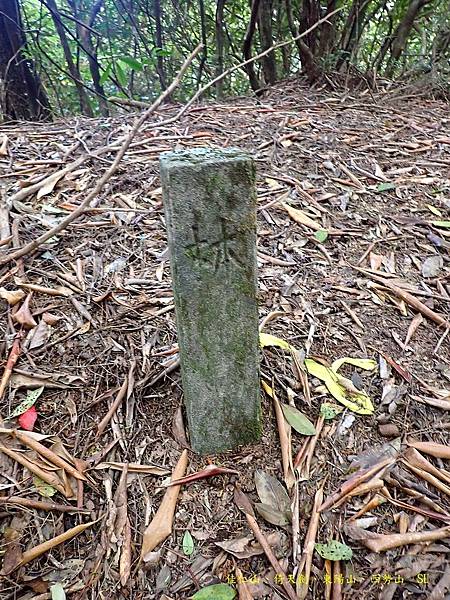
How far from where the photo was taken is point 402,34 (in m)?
4.46

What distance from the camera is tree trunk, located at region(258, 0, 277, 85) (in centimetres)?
478

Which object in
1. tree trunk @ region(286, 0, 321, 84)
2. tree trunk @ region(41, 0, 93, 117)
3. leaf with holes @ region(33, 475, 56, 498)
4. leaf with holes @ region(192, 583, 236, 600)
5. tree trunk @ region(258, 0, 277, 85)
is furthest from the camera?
tree trunk @ region(41, 0, 93, 117)

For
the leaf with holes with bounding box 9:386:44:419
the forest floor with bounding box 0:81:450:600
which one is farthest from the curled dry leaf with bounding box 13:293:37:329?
the leaf with holes with bounding box 9:386:44:419

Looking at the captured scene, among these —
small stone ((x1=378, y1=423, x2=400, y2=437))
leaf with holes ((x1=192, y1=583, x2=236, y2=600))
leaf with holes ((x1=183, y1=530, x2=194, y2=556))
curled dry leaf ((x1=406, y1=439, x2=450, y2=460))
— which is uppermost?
small stone ((x1=378, y1=423, x2=400, y2=437))

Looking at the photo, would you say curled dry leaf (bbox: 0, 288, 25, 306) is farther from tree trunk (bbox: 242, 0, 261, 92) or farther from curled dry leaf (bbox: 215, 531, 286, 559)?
tree trunk (bbox: 242, 0, 261, 92)

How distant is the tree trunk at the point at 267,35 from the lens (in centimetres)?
478

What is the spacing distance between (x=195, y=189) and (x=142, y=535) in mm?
1047

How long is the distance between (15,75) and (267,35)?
8.92 feet

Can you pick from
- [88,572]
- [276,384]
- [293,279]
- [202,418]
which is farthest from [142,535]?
[293,279]

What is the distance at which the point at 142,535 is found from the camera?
1339 mm

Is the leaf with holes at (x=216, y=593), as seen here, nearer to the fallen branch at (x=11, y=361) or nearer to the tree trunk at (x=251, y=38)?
the fallen branch at (x=11, y=361)

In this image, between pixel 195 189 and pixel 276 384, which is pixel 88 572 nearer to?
pixel 276 384

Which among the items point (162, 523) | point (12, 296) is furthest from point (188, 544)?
point (12, 296)

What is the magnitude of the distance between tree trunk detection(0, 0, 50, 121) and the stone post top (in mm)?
3484
